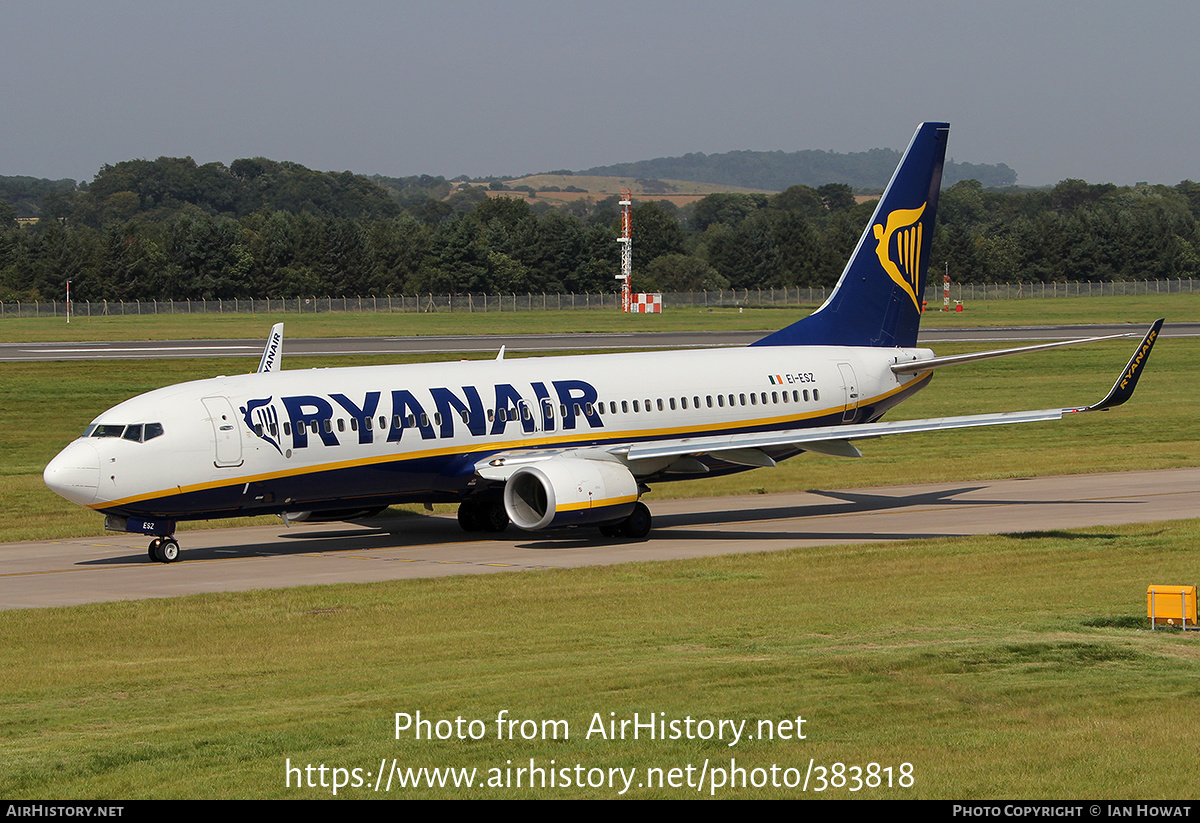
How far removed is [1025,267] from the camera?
191 metres

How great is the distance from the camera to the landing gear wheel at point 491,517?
37.1 meters

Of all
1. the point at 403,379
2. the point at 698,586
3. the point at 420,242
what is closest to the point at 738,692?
the point at 698,586

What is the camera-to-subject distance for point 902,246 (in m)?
44.1

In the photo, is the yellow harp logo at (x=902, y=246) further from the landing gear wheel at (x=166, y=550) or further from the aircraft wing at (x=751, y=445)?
the landing gear wheel at (x=166, y=550)

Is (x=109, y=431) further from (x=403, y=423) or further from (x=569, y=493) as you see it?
(x=569, y=493)

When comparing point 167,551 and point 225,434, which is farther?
point 167,551

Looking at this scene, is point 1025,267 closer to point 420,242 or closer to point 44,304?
point 420,242

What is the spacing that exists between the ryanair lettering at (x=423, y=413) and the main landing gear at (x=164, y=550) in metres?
3.20

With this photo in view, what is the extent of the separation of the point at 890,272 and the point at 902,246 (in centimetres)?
90

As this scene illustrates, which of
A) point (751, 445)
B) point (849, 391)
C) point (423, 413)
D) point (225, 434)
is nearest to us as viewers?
point (225, 434)

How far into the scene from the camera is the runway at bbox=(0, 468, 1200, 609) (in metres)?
29.9

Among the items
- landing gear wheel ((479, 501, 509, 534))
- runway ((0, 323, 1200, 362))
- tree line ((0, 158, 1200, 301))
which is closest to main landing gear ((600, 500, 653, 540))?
landing gear wheel ((479, 501, 509, 534))

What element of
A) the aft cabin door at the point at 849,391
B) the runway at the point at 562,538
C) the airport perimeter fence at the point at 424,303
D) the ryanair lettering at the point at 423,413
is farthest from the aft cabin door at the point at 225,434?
the airport perimeter fence at the point at 424,303

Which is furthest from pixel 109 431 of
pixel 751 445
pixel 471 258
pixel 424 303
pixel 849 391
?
pixel 471 258
